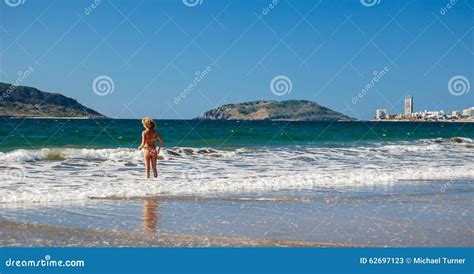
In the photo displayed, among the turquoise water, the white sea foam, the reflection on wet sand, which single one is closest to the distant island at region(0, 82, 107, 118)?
the turquoise water

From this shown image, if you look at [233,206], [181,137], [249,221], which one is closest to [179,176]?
[233,206]

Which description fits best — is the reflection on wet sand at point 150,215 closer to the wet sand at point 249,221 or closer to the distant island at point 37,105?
the wet sand at point 249,221

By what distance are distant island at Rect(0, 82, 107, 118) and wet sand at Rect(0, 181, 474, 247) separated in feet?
256

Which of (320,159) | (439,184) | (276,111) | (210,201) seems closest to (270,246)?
(210,201)

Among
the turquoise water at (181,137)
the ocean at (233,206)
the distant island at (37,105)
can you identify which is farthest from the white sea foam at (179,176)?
the distant island at (37,105)

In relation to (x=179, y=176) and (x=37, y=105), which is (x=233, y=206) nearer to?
(x=179, y=176)

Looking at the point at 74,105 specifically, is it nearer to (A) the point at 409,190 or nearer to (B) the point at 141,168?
(B) the point at 141,168

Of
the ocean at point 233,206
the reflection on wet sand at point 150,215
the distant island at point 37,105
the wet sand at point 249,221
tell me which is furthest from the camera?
the distant island at point 37,105

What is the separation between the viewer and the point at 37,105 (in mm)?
96812

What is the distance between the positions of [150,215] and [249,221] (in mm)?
1758

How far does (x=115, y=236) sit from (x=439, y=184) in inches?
A: 419

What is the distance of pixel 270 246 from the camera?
336 inches

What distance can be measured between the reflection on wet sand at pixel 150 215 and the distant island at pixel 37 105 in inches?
3053

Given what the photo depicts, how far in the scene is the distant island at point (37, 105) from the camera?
296 feet
